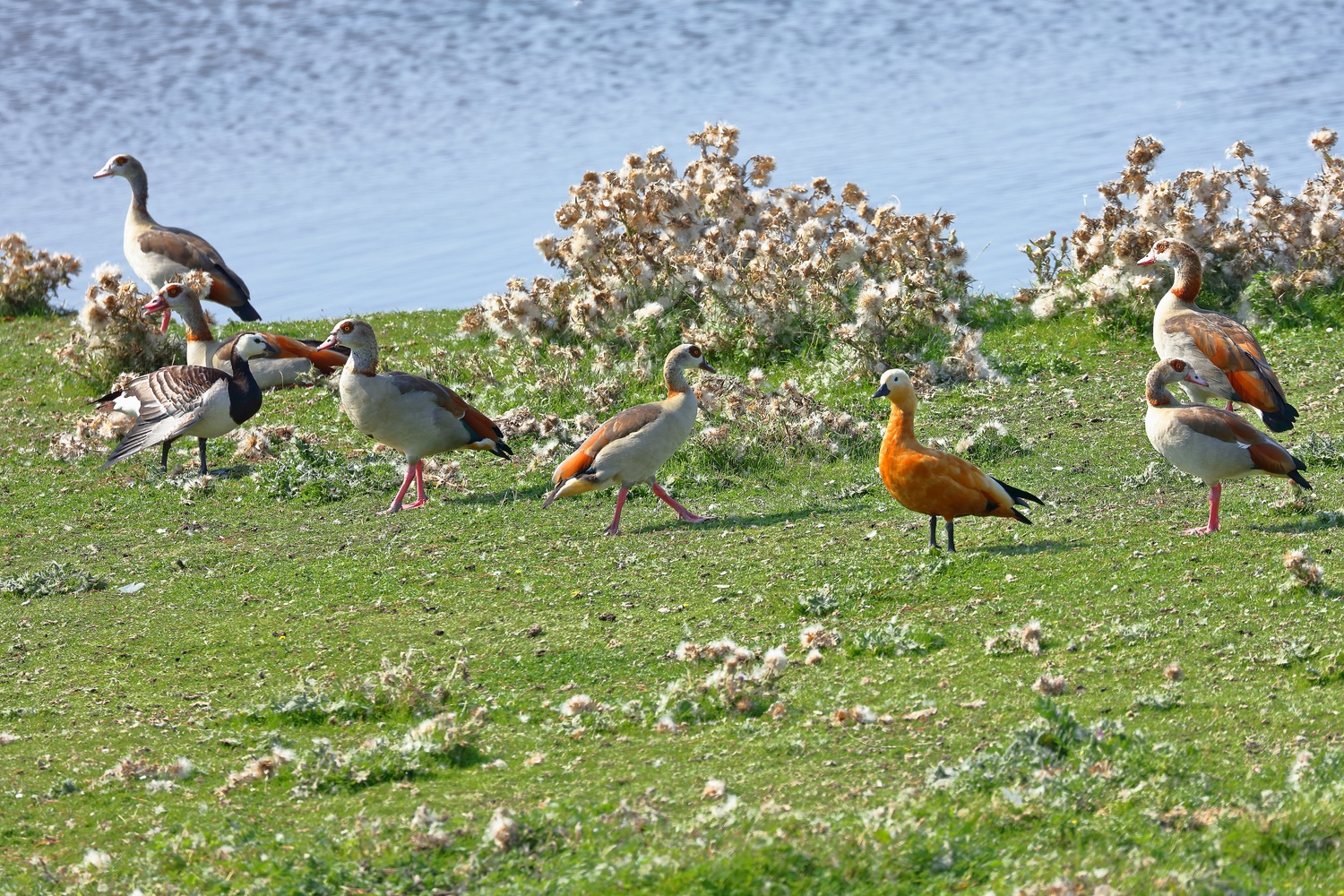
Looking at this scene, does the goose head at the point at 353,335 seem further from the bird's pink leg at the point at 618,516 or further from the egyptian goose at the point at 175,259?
the egyptian goose at the point at 175,259

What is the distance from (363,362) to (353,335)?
0.24m

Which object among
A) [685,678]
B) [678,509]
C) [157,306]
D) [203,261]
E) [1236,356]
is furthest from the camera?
[203,261]

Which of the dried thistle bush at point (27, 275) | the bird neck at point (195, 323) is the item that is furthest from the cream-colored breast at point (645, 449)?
the dried thistle bush at point (27, 275)

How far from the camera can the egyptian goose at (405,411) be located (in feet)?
38.9

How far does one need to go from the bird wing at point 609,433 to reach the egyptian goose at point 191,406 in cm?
354

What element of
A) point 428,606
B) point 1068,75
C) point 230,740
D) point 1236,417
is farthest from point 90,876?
point 1068,75

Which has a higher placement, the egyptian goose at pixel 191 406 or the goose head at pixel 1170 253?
the goose head at pixel 1170 253

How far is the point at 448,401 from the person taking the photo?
12016mm

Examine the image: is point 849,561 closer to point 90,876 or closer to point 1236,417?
point 1236,417

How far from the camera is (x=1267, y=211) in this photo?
14.3 metres

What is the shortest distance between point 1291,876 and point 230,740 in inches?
184

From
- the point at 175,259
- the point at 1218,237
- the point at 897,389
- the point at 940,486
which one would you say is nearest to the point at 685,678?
the point at 940,486

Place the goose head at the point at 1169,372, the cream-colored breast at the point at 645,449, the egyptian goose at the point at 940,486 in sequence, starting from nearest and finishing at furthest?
the egyptian goose at the point at 940,486 < the goose head at the point at 1169,372 < the cream-colored breast at the point at 645,449

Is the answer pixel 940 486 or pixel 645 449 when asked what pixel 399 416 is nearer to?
pixel 645 449
